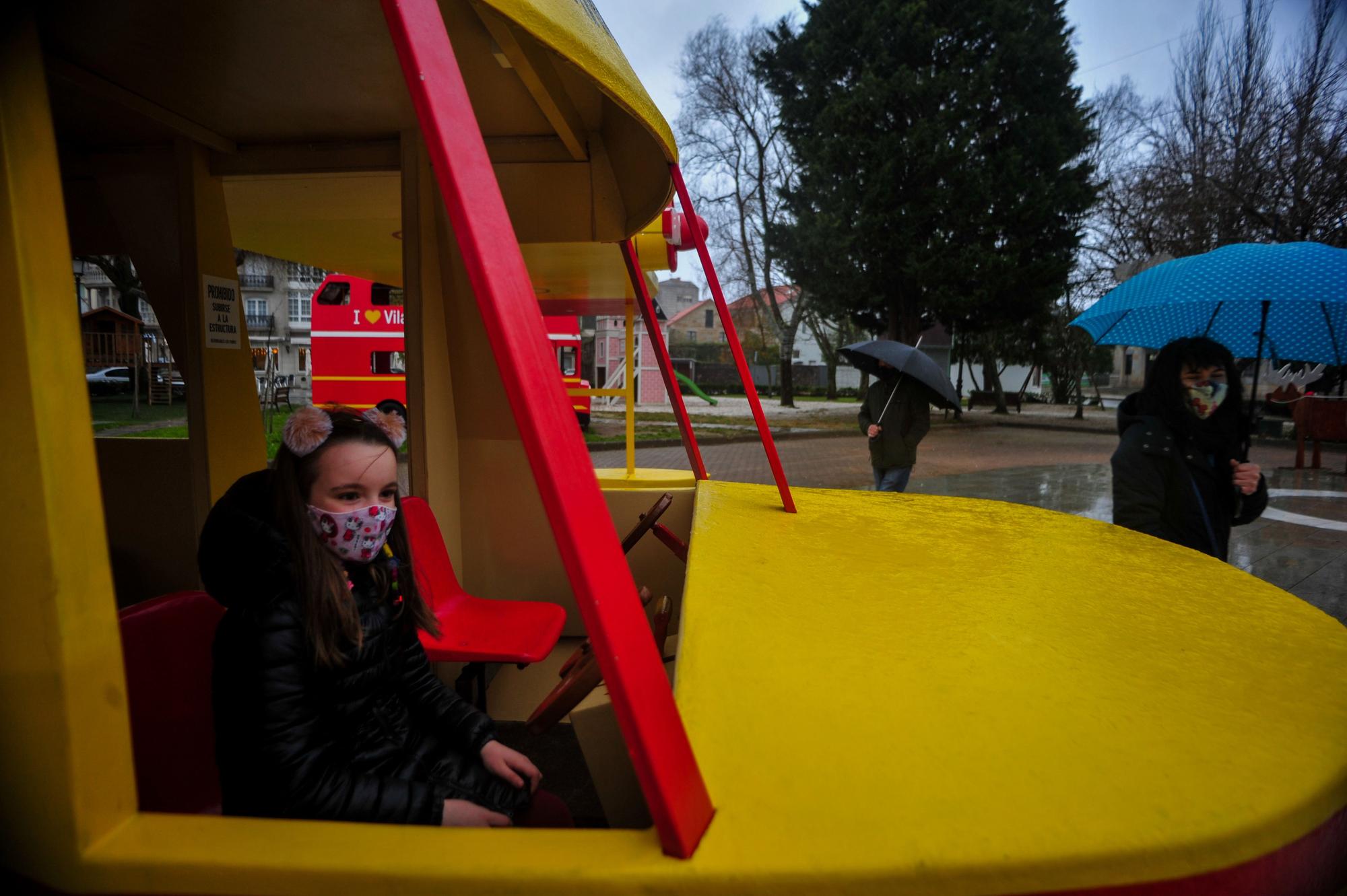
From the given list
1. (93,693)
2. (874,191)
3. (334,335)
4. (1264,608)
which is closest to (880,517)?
(1264,608)

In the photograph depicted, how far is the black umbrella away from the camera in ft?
17.7

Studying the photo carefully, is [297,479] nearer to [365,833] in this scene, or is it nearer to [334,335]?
[365,833]

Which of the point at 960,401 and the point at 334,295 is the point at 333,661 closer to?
the point at 960,401

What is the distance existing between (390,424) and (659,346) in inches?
80.1

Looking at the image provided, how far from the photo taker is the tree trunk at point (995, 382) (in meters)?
26.5

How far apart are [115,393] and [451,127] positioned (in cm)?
222

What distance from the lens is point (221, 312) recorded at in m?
2.76

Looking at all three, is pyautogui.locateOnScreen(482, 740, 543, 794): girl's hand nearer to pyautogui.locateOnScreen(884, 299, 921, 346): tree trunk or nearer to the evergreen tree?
the evergreen tree

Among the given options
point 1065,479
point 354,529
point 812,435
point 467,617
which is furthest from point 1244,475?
point 812,435

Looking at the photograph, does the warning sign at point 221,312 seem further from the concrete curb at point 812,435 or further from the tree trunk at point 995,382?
the tree trunk at point 995,382

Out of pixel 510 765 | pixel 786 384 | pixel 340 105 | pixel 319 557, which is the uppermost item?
pixel 340 105

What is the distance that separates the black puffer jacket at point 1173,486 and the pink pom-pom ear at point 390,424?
2590 millimetres

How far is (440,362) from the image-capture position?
2.97 meters

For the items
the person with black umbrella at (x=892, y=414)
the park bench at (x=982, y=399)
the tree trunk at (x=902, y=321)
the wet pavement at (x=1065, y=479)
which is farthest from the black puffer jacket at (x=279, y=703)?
the park bench at (x=982, y=399)
